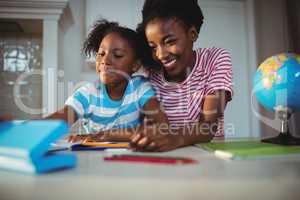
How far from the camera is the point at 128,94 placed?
986mm

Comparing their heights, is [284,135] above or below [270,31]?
below

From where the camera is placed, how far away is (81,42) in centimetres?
224

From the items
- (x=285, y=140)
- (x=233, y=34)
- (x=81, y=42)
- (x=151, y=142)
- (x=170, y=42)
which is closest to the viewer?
(x=151, y=142)

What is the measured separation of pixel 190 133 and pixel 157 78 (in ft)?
1.33

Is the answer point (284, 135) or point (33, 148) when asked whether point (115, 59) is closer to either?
point (284, 135)

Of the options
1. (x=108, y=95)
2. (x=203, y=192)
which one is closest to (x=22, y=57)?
(x=108, y=95)

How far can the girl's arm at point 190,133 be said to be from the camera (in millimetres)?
504

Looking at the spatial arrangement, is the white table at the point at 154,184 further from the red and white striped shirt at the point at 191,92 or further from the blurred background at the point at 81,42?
the blurred background at the point at 81,42

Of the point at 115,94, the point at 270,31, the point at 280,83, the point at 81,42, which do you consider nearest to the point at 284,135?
the point at 280,83

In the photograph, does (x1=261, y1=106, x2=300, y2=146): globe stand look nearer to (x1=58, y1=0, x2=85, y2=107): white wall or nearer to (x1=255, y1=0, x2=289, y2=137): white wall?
(x1=58, y1=0, x2=85, y2=107): white wall

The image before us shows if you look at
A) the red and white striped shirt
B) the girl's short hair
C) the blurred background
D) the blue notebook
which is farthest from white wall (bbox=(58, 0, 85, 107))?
the blue notebook

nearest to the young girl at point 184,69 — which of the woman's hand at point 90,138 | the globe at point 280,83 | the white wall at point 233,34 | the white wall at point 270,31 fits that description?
the globe at point 280,83

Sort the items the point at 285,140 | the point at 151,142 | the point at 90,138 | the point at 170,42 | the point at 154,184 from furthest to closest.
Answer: the point at 170,42 < the point at 90,138 < the point at 285,140 < the point at 151,142 < the point at 154,184

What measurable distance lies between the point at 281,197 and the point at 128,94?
0.74m
